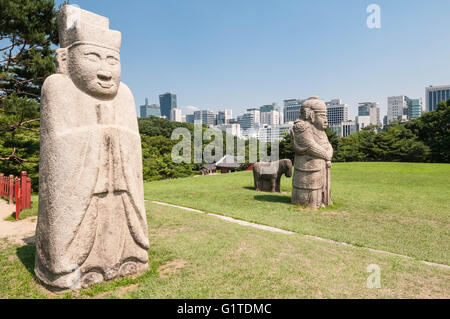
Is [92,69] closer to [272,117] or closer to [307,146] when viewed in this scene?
[307,146]

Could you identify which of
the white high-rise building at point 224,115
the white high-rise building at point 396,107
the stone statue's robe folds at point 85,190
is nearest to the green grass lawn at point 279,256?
the stone statue's robe folds at point 85,190

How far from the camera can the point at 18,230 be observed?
6.83 metres

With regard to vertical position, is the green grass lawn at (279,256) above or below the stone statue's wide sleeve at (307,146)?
below

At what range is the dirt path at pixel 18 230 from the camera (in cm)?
606

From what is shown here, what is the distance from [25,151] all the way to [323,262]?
1699 cm

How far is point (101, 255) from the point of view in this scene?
12.9ft

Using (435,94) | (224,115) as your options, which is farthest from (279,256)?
(224,115)

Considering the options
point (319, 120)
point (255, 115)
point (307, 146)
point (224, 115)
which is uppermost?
point (224, 115)

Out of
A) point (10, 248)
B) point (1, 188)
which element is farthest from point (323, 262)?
point (1, 188)

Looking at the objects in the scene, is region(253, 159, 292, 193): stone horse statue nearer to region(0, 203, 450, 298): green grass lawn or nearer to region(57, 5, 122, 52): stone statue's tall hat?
region(0, 203, 450, 298): green grass lawn

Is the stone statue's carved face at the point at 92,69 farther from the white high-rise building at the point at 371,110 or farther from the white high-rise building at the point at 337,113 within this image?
the white high-rise building at the point at 371,110

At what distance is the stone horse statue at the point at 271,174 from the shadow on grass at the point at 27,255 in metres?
9.12

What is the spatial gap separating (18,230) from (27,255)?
2298mm

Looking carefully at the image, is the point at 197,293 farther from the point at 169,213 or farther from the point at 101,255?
the point at 169,213
